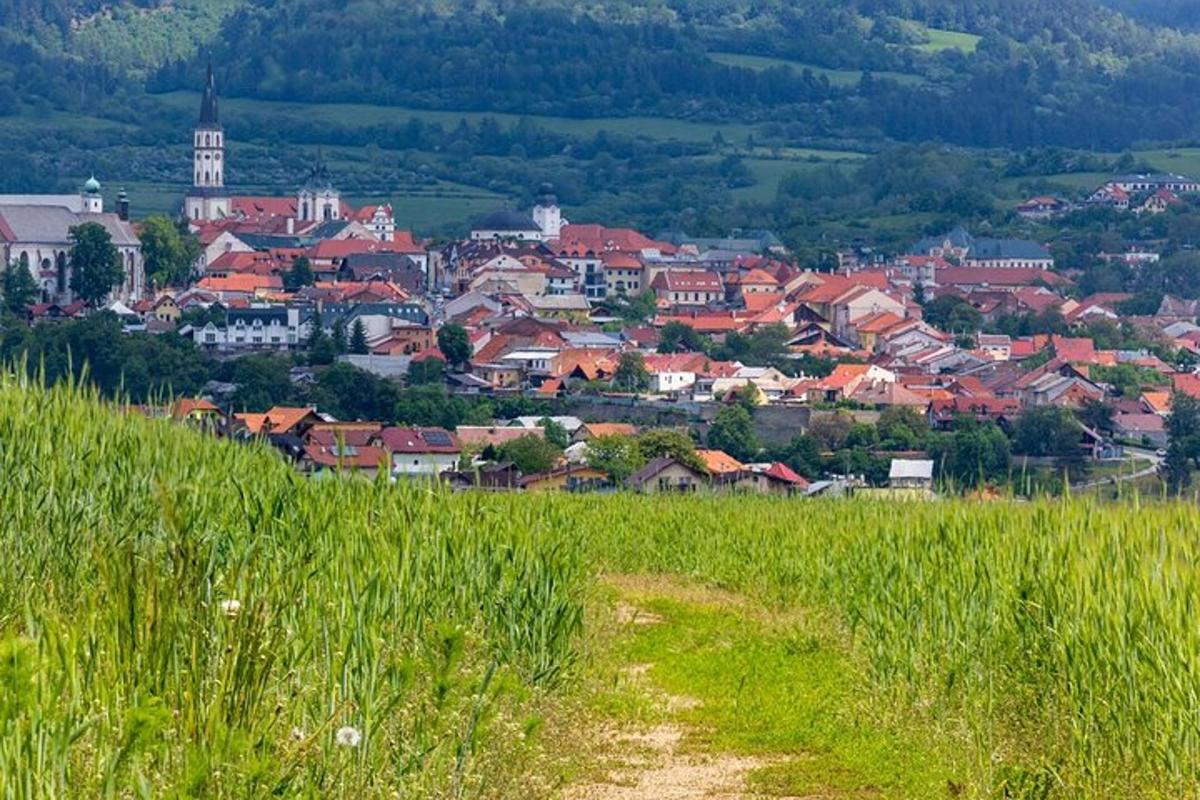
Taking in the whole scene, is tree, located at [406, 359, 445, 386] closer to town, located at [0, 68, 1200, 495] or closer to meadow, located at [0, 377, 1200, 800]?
town, located at [0, 68, 1200, 495]

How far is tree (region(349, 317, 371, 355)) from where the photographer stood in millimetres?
82812

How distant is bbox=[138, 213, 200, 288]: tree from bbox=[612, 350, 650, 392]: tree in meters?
36.8

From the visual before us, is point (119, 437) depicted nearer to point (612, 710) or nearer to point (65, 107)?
point (612, 710)

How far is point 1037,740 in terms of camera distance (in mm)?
9281

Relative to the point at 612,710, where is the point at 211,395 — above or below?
below

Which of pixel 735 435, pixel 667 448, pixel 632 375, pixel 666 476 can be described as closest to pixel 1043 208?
pixel 632 375

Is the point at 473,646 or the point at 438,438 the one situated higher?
the point at 473,646

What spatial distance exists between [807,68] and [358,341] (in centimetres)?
10930

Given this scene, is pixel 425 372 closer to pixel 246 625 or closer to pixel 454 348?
pixel 454 348

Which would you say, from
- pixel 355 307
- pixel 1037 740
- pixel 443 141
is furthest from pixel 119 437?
pixel 443 141

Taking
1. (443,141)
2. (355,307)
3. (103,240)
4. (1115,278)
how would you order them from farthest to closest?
(443,141), (1115,278), (103,240), (355,307)

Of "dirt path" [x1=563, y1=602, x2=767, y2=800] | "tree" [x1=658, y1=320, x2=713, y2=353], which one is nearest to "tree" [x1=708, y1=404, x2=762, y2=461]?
"tree" [x1=658, y1=320, x2=713, y2=353]

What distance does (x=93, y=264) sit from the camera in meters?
→ 102

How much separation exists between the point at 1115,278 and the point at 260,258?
121 feet
